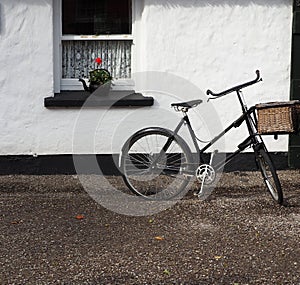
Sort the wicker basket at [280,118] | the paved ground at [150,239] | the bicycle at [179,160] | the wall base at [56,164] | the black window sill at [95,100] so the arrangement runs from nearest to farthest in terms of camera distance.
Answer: the paved ground at [150,239]
the wicker basket at [280,118]
the bicycle at [179,160]
the black window sill at [95,100]
the wall base at [56,164]

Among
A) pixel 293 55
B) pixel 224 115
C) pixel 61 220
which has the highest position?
pixel 293 55

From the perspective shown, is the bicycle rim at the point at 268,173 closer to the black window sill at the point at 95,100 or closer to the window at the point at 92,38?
the black window sill at the point at 95,100

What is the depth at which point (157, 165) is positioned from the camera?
736cm

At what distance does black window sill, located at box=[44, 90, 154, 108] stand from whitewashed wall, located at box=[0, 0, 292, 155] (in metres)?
0.09

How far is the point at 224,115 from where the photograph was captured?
8445 mm

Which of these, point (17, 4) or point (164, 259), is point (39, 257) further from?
point (17, 4)

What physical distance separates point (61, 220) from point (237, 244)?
168cm

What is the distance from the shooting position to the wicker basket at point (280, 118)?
22.6ft

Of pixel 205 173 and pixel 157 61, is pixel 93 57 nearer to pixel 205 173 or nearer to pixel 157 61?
pixel 157 61

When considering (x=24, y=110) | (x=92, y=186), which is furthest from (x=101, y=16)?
(x=92, y=186)

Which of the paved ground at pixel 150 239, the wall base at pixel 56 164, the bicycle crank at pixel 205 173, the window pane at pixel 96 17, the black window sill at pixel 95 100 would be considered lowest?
the paved ground at pixel 150 239

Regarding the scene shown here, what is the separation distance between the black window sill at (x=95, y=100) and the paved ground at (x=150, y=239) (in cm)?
89

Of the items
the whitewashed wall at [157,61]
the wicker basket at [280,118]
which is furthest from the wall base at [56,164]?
the wicker basket at [280,118]

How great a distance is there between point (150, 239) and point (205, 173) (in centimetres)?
132
